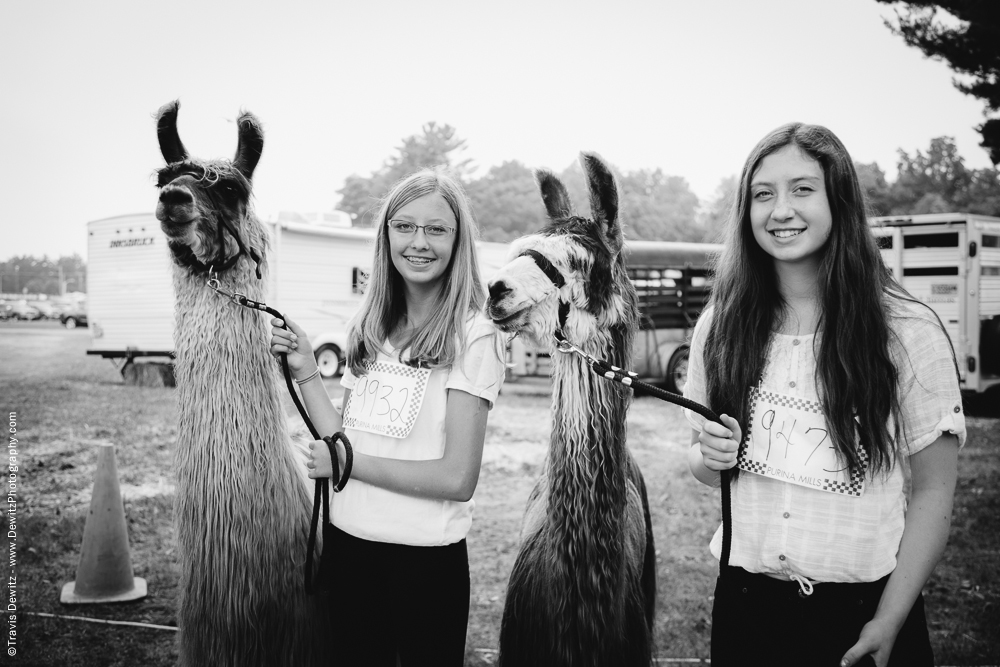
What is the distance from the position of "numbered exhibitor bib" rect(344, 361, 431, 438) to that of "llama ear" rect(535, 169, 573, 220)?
2.25 feet

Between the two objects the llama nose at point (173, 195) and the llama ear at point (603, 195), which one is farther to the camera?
the llama nose at point (173, 195)

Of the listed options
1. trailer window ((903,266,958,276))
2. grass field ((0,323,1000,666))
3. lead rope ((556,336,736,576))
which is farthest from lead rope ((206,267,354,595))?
trailer window ((903,266,958,276))

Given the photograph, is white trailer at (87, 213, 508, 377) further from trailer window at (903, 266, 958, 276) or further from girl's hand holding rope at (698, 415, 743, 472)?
girl's hand holding rope at (698, 415, 743, 472)

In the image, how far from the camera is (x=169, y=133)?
250 centimetres

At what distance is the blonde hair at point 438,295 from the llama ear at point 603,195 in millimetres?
400

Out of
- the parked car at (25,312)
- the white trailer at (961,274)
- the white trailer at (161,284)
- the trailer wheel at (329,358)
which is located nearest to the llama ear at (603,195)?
the white trailer at (961,274)

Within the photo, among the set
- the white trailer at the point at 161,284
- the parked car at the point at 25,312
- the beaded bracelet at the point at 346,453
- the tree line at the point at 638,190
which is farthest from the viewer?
the tree line at the point at 638,190

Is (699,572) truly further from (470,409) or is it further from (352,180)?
(352,180)

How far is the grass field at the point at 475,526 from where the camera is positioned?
3.53 meters

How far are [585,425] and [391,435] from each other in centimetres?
58

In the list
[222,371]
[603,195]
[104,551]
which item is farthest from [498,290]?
[104,551]

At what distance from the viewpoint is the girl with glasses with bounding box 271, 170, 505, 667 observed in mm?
1872

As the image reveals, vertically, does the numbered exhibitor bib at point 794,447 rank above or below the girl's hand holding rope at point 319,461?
above

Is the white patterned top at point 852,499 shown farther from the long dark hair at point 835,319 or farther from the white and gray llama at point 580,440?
the white and gray llama at point 580,440
